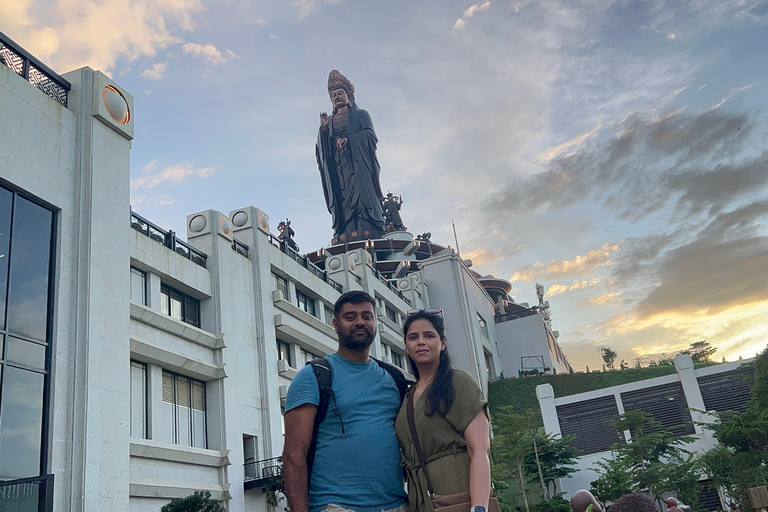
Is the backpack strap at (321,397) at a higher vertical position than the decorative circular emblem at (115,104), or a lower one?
lower

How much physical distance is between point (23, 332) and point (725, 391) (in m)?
34.7

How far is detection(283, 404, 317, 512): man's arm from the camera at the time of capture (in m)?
4.11

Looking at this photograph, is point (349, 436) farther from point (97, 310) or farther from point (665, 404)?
point (665, 404)

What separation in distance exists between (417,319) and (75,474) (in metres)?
14.0

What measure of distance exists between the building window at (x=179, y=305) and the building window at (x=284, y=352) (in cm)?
537

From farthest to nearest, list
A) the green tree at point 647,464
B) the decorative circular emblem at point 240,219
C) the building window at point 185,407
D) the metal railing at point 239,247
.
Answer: the green tree at point 647,464
the decorative circular emblem at point 240,219
the metal railing at point 239,247
the building window at point 185,407

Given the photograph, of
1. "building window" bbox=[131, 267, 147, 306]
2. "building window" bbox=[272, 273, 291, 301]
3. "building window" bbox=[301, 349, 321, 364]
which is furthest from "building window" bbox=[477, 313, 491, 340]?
"building window" bbox=[131, 267, 147, 306]

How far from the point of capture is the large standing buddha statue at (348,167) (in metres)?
65.8

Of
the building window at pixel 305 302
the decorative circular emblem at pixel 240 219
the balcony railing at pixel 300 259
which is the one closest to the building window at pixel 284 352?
the building window at pixel 305 302

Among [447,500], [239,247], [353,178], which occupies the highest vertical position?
[353,178]

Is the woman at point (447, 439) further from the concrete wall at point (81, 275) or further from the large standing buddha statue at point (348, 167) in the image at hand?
the large standing buddha statue at point (348, 167)

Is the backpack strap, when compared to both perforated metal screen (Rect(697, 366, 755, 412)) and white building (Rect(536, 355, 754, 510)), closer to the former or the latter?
white building (Rect(536, 355, 754, 510))

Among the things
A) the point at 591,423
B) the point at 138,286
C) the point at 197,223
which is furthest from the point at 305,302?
the point at 591,423

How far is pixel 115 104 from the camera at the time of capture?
2023cm
